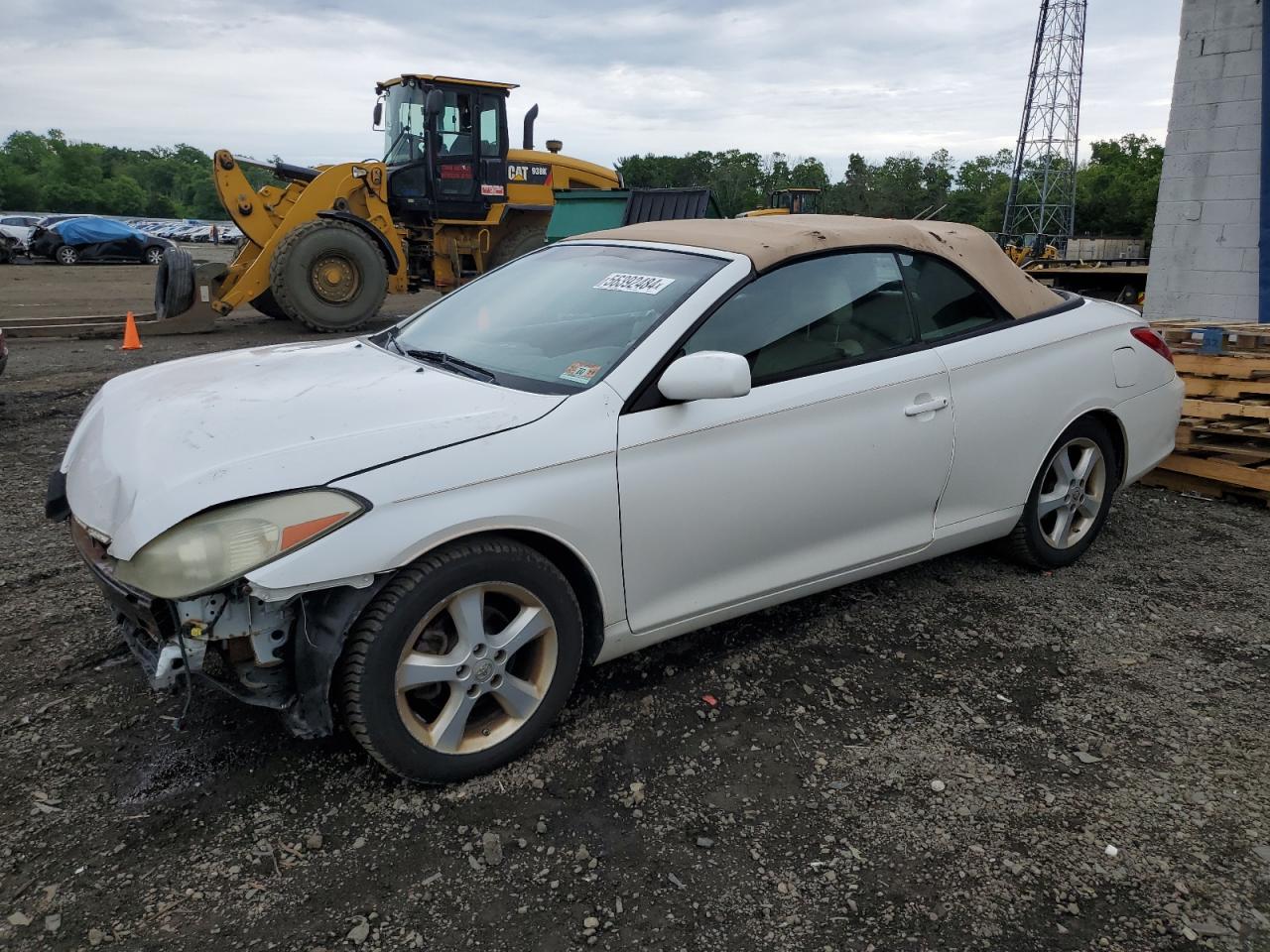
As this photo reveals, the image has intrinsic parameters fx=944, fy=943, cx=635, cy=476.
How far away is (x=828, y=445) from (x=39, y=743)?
272 cm

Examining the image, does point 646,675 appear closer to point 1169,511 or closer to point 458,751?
point 458,751

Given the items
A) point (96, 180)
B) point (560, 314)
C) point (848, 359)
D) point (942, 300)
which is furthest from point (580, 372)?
point (96, 180)

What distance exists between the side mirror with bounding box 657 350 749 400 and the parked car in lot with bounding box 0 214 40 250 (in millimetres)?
30946

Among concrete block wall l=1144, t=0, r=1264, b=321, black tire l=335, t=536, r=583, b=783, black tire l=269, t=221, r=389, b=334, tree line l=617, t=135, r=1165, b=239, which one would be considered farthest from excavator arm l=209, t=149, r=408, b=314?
tree line l=617, t=135, r=1165, b=239

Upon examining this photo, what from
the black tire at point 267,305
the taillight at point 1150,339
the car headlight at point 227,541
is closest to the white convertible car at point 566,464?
the car headlight at point 227,541

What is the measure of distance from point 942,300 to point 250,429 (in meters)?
2.69

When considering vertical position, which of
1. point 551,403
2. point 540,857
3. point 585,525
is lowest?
point 540,857

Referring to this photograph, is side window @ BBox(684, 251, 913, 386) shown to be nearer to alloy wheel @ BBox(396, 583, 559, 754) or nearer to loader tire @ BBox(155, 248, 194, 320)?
alloy wheel @ BBox(396, 583, 559, 754)

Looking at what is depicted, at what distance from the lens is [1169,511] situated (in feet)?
17.8

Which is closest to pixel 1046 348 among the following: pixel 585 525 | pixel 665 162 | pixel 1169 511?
pixel 1169 511

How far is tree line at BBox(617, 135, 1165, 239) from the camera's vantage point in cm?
6381

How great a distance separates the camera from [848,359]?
3473mm

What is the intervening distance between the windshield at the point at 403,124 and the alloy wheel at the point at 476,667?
12.2 meters

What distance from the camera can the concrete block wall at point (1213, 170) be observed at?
786cm
